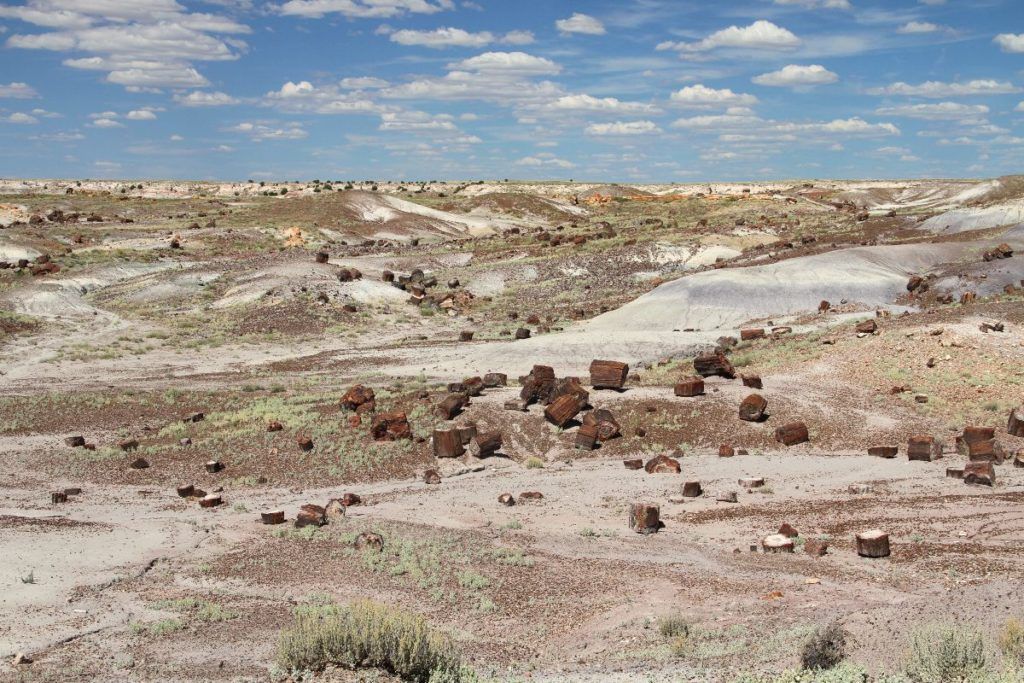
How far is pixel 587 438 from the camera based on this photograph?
20.2 meters

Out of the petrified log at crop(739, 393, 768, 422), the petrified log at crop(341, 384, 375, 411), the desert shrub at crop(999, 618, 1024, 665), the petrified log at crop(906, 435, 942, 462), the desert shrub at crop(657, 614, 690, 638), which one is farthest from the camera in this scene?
the petrified log at crop(341, 384, 375, 411)

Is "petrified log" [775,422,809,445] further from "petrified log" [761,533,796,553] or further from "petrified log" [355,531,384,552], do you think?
"petrified log" [355,531,384,552]

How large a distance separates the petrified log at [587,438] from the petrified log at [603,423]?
123mm

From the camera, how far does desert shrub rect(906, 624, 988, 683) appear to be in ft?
26.7

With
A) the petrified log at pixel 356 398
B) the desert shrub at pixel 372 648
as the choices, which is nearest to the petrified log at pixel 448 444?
the petrified log at pixel 356 398

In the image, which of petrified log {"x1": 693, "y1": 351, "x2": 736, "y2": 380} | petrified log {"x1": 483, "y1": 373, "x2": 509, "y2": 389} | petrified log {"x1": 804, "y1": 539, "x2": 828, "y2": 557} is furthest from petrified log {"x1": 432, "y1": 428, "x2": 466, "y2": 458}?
petrified log {"x1": 804, "y1": 539, "x2": 828, "y2": 557}

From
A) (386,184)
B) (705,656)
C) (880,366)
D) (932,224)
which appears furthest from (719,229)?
(386,184)

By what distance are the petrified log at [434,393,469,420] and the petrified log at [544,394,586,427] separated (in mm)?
1881

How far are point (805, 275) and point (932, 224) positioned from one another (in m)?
18.5

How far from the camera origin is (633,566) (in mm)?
12812

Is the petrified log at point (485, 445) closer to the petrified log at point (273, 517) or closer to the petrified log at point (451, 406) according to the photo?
the petrified log at point (451, 406)

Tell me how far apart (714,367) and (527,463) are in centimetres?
642

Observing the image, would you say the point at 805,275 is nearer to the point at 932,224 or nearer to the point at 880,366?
the point at 880,366

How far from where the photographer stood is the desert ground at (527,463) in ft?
34.5
